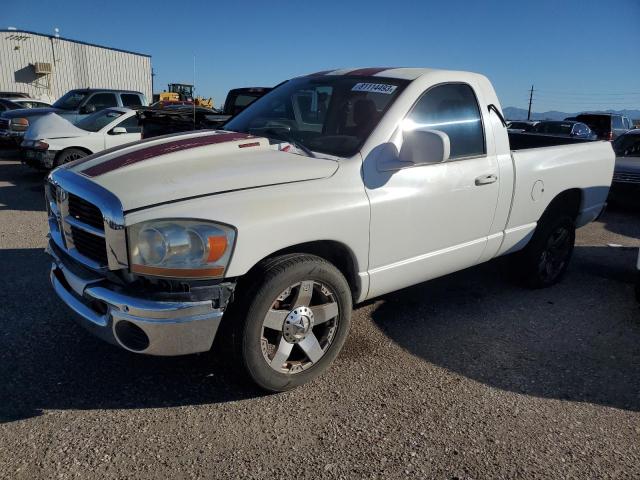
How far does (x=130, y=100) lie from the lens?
1373cm

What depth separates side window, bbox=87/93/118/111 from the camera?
1274cm

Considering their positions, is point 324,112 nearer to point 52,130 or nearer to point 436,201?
point 436,201

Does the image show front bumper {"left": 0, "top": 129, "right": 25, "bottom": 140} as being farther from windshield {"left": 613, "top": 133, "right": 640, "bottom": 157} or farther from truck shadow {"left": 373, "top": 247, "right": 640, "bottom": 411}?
windshield {"left": 613, "top": 133, "right": 640, "bottom": 157}

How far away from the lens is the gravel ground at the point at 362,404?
2.36 m

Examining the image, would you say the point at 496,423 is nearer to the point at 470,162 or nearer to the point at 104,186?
the point at 470,162

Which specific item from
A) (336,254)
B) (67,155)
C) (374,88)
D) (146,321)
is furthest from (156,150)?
(67,155)

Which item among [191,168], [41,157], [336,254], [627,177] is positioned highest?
[191,168]

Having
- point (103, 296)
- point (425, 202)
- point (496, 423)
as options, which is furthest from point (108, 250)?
point (496, 423)

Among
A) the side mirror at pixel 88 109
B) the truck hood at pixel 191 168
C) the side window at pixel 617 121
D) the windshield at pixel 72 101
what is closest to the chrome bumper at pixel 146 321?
the truck hood at pixel 191 168

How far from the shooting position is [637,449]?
8.39ft

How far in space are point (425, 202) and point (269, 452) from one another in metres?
1.76

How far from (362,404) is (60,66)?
116ft

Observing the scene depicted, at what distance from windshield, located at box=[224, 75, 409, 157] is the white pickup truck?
0.05 feet

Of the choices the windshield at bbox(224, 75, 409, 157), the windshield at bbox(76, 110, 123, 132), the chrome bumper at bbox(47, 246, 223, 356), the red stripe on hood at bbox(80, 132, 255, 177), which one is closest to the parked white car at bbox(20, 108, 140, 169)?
the windshield at bbox(76, 110, 123, 132)
